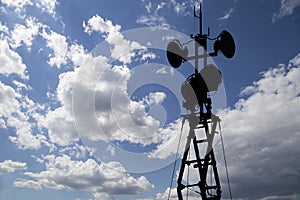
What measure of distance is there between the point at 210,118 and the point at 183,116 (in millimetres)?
1686

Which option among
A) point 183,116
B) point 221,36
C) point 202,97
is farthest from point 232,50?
point 183,116

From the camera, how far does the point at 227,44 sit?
2531cm

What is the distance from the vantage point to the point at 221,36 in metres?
25.3

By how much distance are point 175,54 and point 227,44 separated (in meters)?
3.52

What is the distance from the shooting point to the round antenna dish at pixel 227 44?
25.2 meters

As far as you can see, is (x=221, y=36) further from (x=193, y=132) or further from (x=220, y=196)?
(x=220, y=196)

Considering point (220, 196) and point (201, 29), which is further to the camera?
point (201, 29)

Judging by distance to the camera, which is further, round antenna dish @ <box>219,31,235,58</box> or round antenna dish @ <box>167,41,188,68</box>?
round antenna dish @ <box>167,41,188,68</box>

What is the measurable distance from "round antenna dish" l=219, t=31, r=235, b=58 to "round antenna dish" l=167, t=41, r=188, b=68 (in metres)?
2.69

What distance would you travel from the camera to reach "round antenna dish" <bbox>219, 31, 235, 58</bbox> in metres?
25.2

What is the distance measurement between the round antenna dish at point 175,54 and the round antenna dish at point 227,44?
2692mm

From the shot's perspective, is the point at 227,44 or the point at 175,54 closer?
the point at 227,44

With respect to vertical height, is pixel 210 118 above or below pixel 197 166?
above

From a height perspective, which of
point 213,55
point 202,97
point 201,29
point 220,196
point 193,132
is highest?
point 201,29
